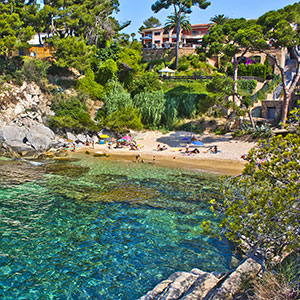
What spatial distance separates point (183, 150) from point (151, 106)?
10.1 meters

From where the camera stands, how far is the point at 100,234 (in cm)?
1412

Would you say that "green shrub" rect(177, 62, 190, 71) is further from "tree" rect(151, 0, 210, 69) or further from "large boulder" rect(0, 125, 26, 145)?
"large boulder" rect(0, 125, 26, 145)

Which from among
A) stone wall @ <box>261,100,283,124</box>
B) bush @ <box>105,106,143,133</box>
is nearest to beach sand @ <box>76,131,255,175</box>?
bush @ <box>105,106,143,133</box>

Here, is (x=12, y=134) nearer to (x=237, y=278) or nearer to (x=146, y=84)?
(x=146, y=84)

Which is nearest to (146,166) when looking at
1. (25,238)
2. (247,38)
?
(25,238)

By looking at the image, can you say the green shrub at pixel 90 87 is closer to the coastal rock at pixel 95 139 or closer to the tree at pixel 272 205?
the coastal rock at pixel 95 139

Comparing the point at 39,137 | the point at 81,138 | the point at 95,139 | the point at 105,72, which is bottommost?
the point at 95,139

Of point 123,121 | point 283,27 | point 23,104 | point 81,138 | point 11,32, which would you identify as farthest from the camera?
point 11,32

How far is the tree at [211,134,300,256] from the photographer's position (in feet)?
24.9

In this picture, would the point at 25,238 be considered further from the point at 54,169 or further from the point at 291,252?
the point at 54,169

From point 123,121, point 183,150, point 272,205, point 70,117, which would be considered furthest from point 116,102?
point 272,205

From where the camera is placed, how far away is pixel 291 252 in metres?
9.19

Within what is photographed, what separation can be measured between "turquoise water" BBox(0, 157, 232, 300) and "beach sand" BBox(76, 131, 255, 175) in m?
3.78

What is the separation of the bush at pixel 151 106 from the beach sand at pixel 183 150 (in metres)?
2.15
